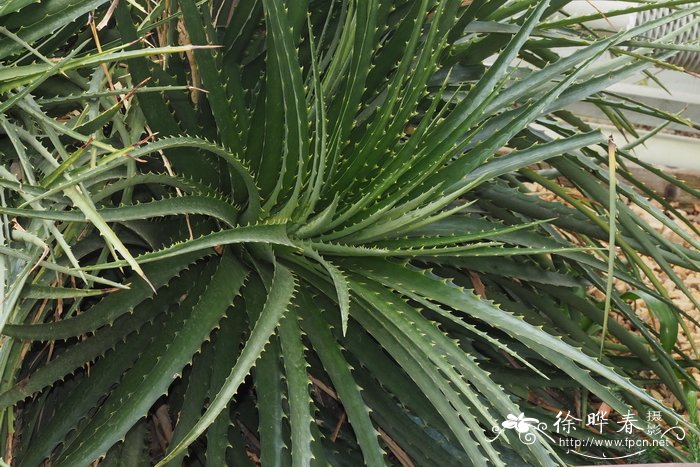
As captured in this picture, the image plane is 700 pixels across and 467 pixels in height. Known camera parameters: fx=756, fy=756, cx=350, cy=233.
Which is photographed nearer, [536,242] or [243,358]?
[243,358]

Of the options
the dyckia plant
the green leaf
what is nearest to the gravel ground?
the dyckia plant

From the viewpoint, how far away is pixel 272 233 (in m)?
0.83

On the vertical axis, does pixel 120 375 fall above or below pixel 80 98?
below

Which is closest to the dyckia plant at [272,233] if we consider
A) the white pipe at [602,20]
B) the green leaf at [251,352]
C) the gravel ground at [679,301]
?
the green leaf at [251,352]

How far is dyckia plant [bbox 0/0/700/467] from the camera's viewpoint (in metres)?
0.79

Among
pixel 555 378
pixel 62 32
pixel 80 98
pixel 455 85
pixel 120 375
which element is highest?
pixel 455 85

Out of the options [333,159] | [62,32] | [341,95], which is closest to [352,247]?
[333,159]

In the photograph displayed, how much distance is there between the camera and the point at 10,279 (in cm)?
81

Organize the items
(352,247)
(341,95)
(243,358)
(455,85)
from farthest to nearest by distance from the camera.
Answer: (455,85)
(341,95)
(352,247)
(243,358)

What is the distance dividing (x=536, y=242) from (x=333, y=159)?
0.34m

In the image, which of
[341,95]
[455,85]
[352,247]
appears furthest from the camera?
[455,85]

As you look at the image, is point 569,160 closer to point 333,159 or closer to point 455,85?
point 455,85

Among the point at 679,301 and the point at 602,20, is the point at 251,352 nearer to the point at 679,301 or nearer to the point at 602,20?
the point at 679,301

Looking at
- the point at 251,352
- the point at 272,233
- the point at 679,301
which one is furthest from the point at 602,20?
the point at 251,352
